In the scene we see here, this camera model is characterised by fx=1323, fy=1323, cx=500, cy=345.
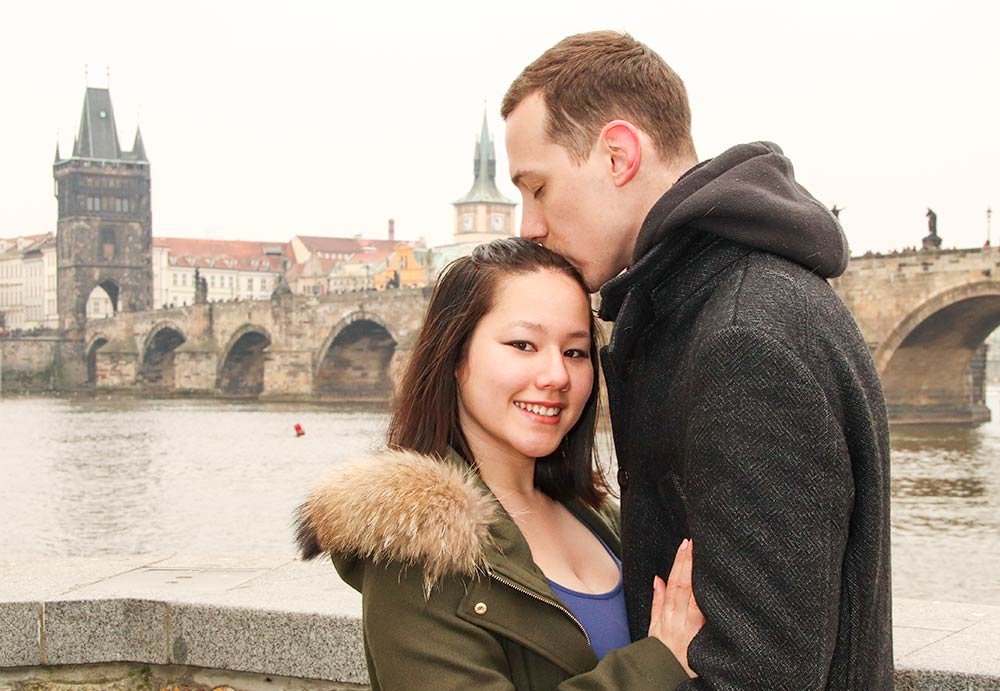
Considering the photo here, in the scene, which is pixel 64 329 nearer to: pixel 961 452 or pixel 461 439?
pixel 961 452

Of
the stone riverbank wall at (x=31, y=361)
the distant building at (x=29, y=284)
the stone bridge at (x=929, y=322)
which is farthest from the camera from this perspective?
the distant building at (x=29, y=284)

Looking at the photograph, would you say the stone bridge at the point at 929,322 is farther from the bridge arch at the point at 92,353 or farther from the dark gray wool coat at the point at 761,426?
the bridge arch at the point at 92,353

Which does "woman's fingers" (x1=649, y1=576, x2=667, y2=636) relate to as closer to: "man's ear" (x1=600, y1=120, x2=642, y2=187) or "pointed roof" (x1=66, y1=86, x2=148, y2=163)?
"man's ear" (x1=600, y1=120, x2=642, y2=187)

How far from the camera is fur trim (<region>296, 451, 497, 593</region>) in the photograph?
1.83 meters

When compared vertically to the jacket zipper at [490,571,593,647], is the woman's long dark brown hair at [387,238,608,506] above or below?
above

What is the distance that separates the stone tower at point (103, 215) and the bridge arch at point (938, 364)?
60743 millimetres

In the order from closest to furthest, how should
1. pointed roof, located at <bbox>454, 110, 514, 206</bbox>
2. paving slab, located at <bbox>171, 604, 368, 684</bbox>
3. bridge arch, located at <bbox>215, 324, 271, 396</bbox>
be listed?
paving slab, located at <bbox>171, 604, 368, 684</bbox> → bridge arch, located at <bbox>215, 324, 271, 396</bbox> → pointed roof, located at <bbox>454, 110, 514, 206</bbox>

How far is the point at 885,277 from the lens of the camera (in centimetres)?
3089

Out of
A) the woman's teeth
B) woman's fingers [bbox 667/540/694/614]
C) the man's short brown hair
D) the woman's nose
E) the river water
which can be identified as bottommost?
the river water

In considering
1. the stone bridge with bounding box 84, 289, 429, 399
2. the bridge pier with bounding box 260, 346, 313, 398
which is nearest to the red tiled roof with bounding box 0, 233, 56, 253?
the stone bridge with bounding box 84, 289, 429, 399

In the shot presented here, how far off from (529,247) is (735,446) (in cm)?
61

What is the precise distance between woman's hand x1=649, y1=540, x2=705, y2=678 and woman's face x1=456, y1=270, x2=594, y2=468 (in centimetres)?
35

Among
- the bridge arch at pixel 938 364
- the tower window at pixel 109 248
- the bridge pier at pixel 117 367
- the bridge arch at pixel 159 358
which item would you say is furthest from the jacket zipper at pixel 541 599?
the tower window at pixel 109 248

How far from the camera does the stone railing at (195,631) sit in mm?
3463
